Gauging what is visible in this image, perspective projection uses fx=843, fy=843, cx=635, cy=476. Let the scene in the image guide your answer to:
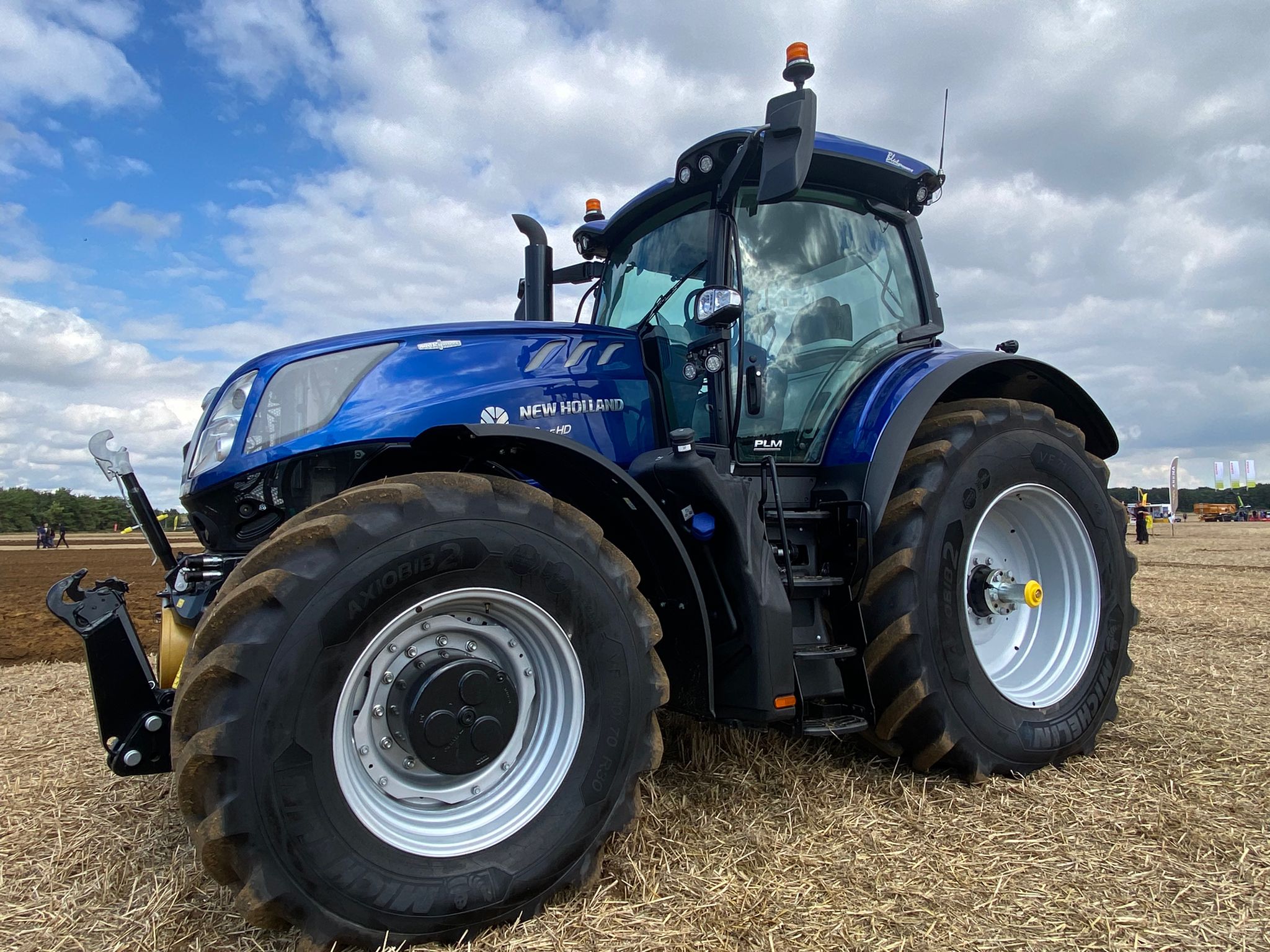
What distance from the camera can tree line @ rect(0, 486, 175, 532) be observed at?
56.6 meters

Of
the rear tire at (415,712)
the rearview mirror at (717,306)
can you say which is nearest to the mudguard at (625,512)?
the rear tire at (415,712)

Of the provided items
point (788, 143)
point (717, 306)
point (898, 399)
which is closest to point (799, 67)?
point (788, 143)

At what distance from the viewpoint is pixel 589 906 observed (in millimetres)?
2371

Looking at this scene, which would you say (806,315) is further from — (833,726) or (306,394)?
(306,394)

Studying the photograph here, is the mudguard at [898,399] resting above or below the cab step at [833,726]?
above

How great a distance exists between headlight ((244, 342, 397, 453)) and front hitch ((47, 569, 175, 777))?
2.19 ft

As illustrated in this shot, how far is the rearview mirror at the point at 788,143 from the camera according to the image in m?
2.83

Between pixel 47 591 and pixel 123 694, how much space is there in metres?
6.51

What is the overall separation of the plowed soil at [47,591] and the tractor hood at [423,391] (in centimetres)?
137

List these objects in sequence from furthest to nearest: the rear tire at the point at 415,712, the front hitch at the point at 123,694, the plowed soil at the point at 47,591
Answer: the plowed soil at the point at 47,591 < the front hitch at the point at 123,694 < the rear tire at the point at 415,712

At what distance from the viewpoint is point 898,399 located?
350 centimetres

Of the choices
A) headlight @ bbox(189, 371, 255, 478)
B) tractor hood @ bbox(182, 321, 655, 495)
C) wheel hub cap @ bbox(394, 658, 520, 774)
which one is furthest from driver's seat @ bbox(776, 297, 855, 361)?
headlight @ bbox(189, 371, 255, 478)

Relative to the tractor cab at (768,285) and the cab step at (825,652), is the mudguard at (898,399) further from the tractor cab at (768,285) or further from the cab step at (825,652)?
the cab step at (825,652)

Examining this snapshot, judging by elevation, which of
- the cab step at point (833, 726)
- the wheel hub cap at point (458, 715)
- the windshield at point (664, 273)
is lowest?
the cab step at point (833, 726)
